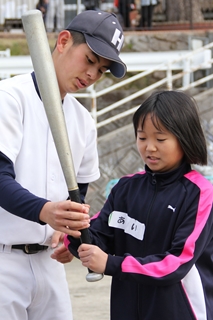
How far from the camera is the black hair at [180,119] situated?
99.0 inches

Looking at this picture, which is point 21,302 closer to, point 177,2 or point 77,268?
point 77,268

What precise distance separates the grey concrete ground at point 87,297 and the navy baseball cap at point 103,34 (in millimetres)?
2444

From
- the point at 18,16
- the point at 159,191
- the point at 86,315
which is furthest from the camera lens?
the point at 18,16

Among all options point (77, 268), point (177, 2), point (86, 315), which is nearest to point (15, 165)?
point (86, 315)

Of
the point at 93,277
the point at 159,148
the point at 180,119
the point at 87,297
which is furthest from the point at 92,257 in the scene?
the point at 87,297

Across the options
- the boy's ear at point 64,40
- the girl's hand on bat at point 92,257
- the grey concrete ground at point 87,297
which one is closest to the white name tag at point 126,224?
the girl's hand on bat at point 92,257

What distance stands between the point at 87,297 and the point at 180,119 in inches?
113

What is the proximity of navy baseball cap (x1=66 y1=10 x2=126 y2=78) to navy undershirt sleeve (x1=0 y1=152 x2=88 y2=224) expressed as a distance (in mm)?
609

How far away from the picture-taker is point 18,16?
10094mm

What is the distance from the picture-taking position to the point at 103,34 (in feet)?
8.61

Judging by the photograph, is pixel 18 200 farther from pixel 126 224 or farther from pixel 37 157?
pixel 126 224

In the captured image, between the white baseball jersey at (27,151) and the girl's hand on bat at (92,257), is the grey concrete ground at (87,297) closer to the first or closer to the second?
the white baseball jersey at (27,151)

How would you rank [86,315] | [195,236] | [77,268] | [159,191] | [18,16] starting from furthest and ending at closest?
1. [18,16]
2. [77,268]
3. [86,315]
4. [159,191]
5. [195,236]

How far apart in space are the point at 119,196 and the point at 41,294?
0.53 m
